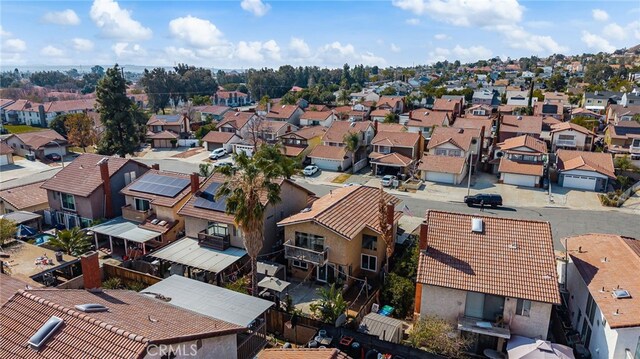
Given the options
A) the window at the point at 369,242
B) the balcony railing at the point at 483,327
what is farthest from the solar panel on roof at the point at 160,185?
the balcony railing at the point at 483,327

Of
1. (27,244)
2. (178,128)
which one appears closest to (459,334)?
(27,244)

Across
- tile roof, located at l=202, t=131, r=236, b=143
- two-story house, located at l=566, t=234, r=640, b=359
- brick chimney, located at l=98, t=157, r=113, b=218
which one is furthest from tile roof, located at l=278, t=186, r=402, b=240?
tile roof, located at l=202, t=131, r=236, b=143

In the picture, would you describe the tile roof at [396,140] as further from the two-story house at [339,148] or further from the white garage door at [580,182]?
the white garage door at [580,182]

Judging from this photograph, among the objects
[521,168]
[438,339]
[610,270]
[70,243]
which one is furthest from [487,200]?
[70,243]

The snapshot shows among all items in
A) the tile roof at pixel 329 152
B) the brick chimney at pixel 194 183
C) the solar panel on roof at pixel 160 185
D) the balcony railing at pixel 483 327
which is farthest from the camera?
the tile roof at pixel 329 152

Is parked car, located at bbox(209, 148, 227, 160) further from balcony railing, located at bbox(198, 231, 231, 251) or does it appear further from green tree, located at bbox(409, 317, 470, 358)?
green tree, located at bbox(409, 317, 470, 358)

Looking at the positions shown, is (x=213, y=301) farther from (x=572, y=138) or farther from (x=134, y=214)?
(x=572, y=138)
